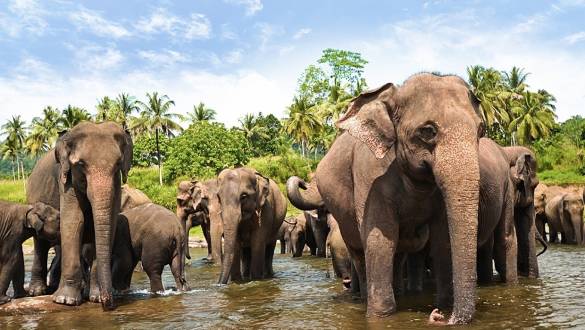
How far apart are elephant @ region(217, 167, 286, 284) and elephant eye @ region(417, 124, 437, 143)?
5547 mm

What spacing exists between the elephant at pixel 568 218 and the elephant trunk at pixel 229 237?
42.9 ft

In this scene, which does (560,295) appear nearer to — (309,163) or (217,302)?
(217,302)

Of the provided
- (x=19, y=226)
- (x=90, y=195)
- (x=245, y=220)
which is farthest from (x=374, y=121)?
(x=245, y=220)

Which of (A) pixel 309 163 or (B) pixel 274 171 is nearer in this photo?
(B) pixel 274 171

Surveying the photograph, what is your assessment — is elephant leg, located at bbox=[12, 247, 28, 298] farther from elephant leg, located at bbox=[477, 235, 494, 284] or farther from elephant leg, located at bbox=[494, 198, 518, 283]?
elephant leg, located at bbox=[494, 198, 518, 283]

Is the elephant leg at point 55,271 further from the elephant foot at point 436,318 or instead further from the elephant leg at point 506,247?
the elephant foot at point 436,318

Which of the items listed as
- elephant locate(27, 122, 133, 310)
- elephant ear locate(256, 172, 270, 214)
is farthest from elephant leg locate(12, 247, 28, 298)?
elephant ear locate(256, 172, 270, 214)

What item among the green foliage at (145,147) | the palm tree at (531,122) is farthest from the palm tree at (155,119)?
the palm tree at (531,122)

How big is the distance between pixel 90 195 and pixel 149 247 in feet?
7.12

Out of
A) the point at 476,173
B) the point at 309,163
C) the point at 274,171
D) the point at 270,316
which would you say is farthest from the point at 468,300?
the point at 309,163

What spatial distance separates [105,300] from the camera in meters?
7.78

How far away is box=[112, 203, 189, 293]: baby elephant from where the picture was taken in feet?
32.5

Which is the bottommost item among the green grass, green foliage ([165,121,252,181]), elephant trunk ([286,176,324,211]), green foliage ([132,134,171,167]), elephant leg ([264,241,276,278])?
elephant leg ([264,241,276,278])

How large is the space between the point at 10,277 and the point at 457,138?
6.44m
